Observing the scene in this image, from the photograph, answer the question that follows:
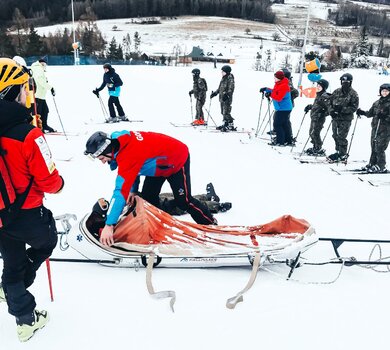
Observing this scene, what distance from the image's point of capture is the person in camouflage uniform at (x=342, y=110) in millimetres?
6964

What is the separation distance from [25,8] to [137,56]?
129 ft

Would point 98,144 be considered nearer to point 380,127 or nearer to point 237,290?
point 237,290

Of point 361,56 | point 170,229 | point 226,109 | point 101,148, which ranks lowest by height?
point 361,56

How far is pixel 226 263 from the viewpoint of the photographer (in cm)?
340

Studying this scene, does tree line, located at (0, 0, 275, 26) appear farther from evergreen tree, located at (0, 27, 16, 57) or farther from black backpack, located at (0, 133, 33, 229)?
black backpack, located at (0, 133, 33, 229)

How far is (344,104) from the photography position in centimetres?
703

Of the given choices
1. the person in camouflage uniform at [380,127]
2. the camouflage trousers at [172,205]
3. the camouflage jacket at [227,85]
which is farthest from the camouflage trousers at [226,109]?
the camouflage trousers at [172,205]

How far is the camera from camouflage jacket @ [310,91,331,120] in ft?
24.5

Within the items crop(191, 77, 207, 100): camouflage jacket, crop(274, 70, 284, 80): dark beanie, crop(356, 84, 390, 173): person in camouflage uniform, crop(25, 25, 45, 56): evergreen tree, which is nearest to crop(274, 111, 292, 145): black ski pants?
crop(274, 70, 284, 80): dark beanie

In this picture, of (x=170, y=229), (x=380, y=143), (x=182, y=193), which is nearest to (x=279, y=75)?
(x=380, y=143)

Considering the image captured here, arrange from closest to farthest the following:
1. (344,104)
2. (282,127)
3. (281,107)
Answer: (344,104)
(281,107)
(282,127)

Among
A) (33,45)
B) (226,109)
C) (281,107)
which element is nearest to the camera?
(281,107)

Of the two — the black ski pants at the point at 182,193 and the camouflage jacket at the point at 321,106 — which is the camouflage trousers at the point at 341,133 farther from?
the black ski pants at the point at 182,193

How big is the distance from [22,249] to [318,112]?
6584 millimetres
